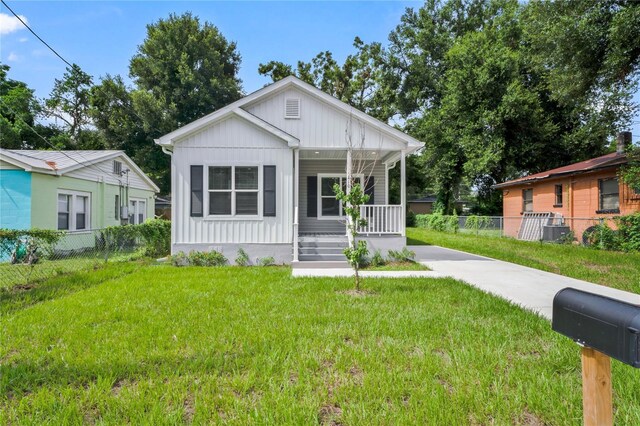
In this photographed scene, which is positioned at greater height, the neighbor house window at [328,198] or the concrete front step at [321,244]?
the neighbor house window at [328,198]

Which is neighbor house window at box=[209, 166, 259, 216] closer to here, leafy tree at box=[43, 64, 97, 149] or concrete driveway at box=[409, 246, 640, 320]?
concrete driveway at box=[409, 246, 640, 320]

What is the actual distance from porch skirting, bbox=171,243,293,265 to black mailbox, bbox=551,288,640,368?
328 inches

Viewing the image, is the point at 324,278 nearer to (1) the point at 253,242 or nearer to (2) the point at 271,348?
(1) the point at 253,242

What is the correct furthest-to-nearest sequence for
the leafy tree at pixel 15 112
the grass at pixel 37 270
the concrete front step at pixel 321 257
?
the leafy tree at pixel 15 112, the concrete front step at pixel 321 257, the grass at pixel 37 270

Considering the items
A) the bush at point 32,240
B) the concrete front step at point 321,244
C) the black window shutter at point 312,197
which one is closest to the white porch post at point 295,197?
the concrete front step at point 321,244

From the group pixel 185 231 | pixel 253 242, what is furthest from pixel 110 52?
pixel 253 242

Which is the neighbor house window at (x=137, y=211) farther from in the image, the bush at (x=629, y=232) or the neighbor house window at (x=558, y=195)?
the neighbor house window at (x=558, y=195)

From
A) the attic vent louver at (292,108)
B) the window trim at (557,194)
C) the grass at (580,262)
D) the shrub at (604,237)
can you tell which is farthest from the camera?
the window trim at (557,194)

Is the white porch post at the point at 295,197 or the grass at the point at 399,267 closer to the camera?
the grass at the point at 399,267

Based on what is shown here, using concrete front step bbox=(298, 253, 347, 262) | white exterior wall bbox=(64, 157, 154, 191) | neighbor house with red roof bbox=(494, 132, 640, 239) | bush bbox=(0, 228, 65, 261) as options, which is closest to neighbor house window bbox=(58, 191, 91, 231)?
white exterior wall bbox=(64, 157, 154, 191)

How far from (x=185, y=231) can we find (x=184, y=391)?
23.5ft

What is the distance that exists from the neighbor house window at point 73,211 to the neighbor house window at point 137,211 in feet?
10.7

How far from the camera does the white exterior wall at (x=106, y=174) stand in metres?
13.4

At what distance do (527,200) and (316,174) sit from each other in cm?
1351
